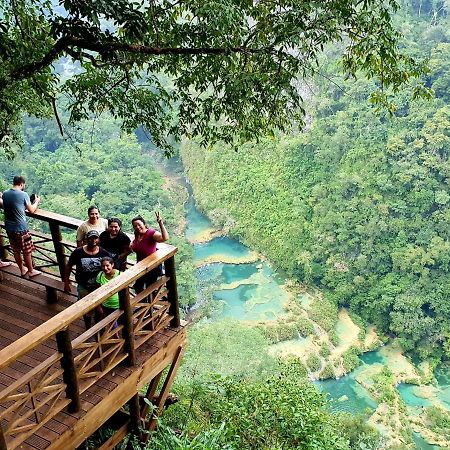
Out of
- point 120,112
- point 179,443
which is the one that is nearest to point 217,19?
point 120,112

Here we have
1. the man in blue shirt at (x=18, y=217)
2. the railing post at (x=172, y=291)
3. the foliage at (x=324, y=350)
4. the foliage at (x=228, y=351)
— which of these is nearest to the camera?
the railing post at (x=172, y=291)

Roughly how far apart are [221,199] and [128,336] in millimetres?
25895

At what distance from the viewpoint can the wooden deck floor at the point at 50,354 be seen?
2803mm

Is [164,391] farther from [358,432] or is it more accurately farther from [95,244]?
[358,432]

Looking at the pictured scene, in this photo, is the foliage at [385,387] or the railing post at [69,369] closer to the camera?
the railing post at [69,369]

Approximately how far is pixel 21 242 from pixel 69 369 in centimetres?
170

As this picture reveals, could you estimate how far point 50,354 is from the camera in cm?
336

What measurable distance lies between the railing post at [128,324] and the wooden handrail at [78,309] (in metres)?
0.07

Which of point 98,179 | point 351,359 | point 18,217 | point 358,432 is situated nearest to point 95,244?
point 18,217

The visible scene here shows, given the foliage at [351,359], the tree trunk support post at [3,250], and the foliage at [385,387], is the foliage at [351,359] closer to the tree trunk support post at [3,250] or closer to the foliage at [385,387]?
the foliage at [385,387]

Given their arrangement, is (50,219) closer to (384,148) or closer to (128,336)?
(128,336)

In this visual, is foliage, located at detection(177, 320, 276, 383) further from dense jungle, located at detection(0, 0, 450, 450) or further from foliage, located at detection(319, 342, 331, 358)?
foliage, located at detection(319, 342, 331, 358)

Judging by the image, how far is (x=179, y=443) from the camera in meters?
3.53

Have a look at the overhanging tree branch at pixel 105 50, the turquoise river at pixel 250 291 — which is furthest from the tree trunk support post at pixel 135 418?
the turquoise river at pixel 250 291
